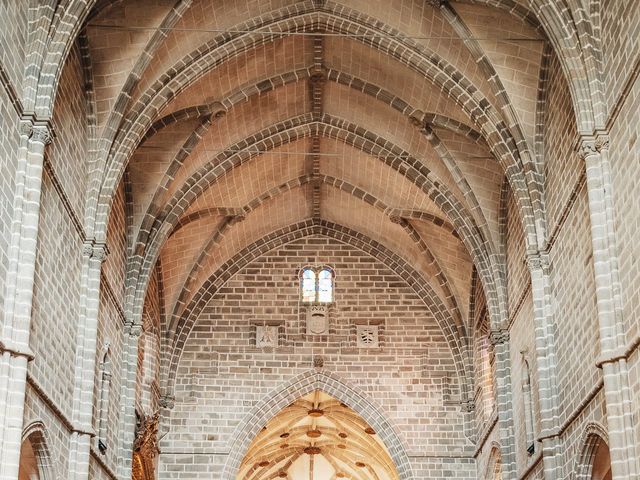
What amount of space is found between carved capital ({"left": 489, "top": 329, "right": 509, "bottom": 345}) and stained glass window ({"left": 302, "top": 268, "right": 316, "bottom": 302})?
691cm

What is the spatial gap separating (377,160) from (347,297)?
4734 millimetres

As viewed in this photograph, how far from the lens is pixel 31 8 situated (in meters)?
17.6

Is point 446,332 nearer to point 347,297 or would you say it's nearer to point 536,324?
point 347,297

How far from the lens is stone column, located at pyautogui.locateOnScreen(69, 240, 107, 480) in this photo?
1984cm

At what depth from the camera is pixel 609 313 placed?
16.5 m

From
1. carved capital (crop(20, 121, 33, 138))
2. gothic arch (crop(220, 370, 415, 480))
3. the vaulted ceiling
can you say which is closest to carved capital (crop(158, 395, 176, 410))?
the vaulted ceiling

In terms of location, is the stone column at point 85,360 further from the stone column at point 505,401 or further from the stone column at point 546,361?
the stone column at point 505,401

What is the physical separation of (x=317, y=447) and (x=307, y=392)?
37.2ft

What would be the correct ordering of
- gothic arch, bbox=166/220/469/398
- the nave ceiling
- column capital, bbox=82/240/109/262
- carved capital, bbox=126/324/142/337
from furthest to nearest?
gothic arch, bbox=166/220/469/398 < carved capital, bbox=126/324/142/337 < the nave ceiling < column capital, bbox=82/240/109/262

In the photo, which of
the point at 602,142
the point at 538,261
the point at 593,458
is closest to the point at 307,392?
the point at 538,261

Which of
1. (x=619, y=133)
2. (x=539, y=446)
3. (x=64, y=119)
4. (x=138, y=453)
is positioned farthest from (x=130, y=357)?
(x=619, y=133)

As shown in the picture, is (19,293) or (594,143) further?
(594,143)

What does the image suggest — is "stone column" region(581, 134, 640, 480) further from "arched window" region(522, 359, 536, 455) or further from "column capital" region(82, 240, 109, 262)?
"column capital" region(82, 240, 109, 262)

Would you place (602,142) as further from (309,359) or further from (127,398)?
(309,359)
